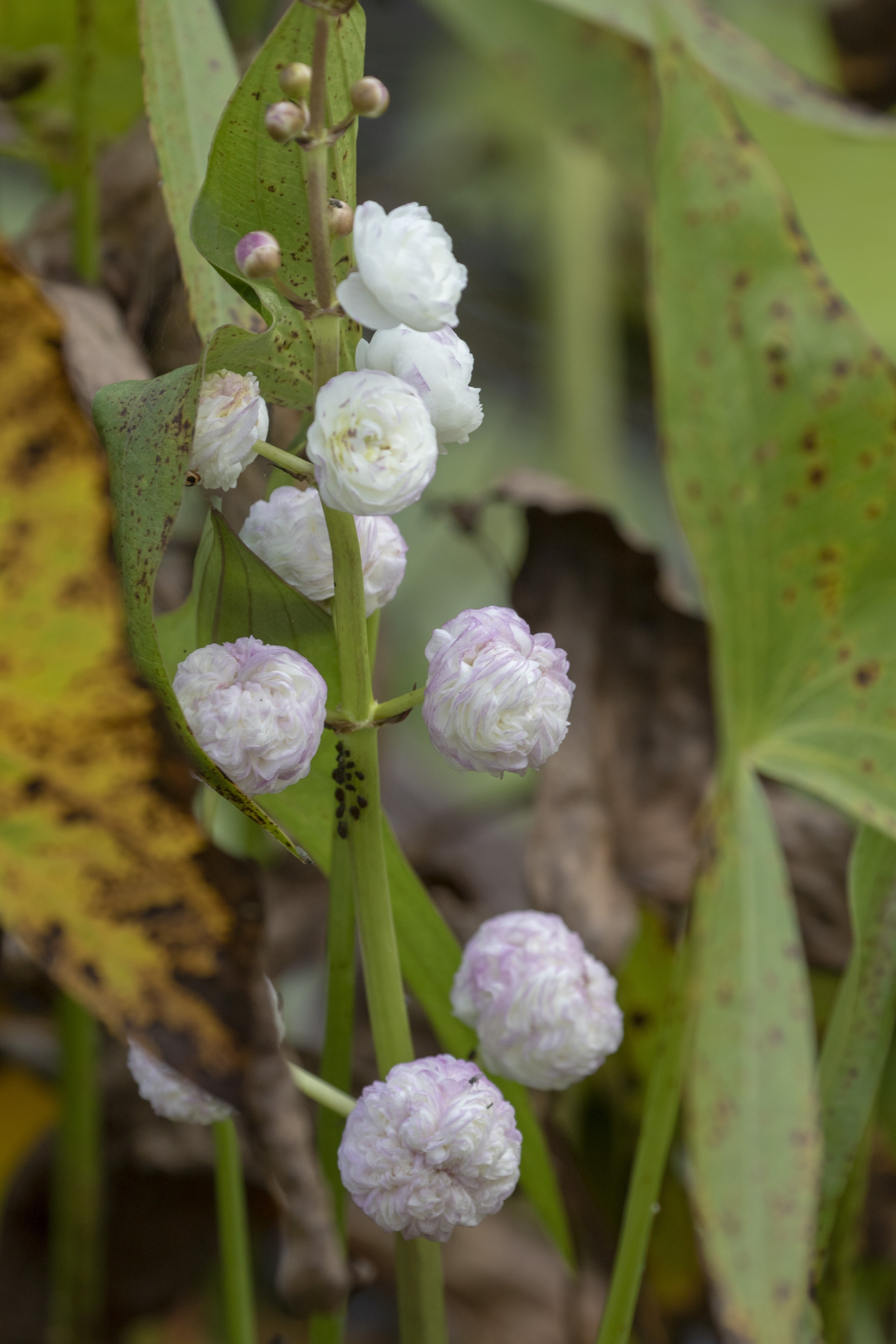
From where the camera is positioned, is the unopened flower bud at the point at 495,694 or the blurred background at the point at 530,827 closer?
the unopened flower bud at the point at 495,694

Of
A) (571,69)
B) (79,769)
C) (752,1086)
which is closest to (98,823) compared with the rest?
(79,769)

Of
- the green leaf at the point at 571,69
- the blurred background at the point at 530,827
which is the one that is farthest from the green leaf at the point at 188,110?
the green leaf at the point at 571,69

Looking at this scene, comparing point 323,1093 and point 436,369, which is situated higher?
point 436,369

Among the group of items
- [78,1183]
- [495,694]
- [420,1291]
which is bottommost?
[78,1183]

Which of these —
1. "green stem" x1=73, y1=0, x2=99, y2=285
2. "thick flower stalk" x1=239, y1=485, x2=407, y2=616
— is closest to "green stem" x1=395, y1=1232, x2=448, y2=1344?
"thick flower stalk" x1=239, y1=485, x2=407, y2=616

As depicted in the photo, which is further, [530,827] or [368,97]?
[530,827]

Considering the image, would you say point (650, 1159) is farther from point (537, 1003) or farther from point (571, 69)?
point (571, 69)

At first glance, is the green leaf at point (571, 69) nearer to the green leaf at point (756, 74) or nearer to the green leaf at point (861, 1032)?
the green leaf at point (756, 74)
